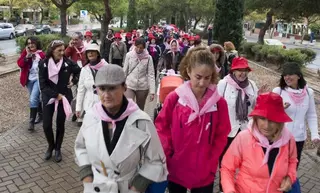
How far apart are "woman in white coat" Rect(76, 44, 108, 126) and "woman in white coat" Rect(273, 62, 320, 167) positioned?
8.21 feet

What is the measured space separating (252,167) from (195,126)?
1.78 feet

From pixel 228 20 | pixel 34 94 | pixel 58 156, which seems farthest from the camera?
pixel 228 20

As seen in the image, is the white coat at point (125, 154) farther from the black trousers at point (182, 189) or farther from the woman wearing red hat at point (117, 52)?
the woman wearing red hat at point (117, 52)

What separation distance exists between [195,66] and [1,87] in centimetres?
952

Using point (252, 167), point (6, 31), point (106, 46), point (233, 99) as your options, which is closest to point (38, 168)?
point (233, 99)

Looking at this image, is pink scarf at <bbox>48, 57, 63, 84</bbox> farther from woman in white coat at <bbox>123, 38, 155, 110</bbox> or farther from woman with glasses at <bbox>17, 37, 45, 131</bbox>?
woman with glasses at <bbox>17, 37, 45, 131</bbox>

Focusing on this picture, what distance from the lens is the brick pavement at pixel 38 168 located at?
482 centimetres

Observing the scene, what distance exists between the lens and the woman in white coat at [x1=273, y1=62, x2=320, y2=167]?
13.6 feet

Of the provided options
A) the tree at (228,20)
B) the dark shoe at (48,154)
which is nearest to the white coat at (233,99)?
the dark shoe at (48,154)

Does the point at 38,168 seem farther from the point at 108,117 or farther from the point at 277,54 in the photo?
the point at 277,54

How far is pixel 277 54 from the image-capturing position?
56.4 ft

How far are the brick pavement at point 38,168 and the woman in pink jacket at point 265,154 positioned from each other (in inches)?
104

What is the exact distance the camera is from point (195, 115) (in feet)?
9.34

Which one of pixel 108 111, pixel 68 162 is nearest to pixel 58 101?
pixel 68 162
